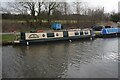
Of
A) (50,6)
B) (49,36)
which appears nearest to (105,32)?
(49,36)

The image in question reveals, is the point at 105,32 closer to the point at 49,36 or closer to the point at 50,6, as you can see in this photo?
the point at 49,36

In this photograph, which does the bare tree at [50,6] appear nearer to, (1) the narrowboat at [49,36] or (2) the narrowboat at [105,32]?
(2) the narrowboat at [105,32]

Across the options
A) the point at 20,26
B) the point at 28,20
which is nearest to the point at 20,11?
the point at 28,20

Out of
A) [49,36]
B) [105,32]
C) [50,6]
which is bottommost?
[49,36]

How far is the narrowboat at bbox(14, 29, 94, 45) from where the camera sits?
24297 millimetres

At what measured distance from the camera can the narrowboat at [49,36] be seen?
79.7ft

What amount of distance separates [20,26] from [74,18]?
15360 millimetres

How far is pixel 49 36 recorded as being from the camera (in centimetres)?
2639

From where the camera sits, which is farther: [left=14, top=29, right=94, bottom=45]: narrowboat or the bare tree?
the bare tree

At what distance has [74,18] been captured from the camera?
47281mm

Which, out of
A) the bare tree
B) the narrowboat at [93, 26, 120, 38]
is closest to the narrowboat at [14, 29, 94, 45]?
the narrowboat at [93, 26, 120, 38]

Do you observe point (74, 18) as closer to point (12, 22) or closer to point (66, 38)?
point (12, 22)

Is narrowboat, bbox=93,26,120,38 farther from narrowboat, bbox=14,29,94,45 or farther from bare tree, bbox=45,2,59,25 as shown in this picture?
bare tree, bbox=45,2,59,25

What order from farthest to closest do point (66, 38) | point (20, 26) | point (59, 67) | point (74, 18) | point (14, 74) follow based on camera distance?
point (74, 18) → point (20, 26) → point (66, 38) → point (59, 67) → point (14, 74)
